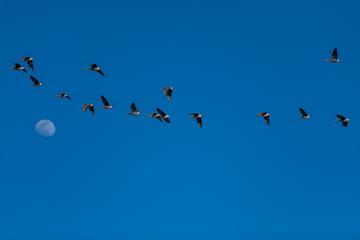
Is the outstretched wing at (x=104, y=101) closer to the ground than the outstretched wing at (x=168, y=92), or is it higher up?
higher up

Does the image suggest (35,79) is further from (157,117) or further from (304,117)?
(304,117)

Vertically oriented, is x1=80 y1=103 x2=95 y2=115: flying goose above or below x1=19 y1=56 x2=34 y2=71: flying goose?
below

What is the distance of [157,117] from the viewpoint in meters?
53.5

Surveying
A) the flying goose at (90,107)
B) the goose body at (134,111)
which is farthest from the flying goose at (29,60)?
the goose body at (134,111)

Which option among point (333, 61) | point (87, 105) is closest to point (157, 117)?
point (87, 105)

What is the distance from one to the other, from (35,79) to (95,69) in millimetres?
7476

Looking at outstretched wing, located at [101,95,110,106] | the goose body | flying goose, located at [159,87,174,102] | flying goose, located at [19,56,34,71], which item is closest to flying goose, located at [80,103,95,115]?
outstretched wing, located at [101,95,110,106]

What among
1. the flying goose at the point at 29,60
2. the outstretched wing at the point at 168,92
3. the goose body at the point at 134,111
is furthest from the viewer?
the goose body at the point at 134,111

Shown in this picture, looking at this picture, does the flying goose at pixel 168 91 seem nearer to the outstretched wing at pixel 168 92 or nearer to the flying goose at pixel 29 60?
the outstretched wing at pixel 168 92

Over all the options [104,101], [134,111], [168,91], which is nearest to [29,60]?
[104,101]

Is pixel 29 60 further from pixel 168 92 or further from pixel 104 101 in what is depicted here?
pixel 168 92

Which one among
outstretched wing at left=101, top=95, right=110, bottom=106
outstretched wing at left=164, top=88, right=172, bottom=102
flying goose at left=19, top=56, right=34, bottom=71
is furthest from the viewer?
outstretched wing at left=101, top=95, right=110, bottom=106

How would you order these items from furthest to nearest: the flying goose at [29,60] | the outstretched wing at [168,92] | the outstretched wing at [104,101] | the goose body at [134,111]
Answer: the goose body at [134,111] < the outstretched wing at [104,101] < the flying goose at [29,60] < the outstretched wing at [168,92]

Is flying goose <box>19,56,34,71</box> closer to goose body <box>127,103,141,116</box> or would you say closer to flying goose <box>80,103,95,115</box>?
flying goose <box>80,103,95,115</box>
